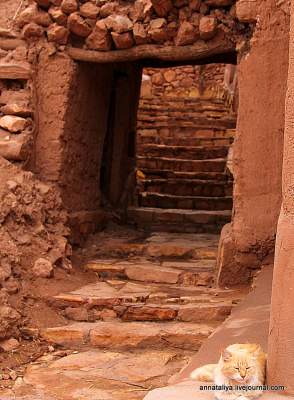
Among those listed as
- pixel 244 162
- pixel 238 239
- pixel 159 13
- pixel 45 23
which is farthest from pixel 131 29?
pixel 238 239

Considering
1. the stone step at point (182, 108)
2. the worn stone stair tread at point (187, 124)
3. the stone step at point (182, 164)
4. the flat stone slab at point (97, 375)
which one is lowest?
the flat stone slab at point (97, 375)

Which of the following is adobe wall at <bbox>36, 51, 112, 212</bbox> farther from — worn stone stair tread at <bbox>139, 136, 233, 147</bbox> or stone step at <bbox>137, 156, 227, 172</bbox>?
worn stone stair tread at <bbox>139, 136, 233, 147</bbox>

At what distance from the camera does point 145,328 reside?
394 centimetres

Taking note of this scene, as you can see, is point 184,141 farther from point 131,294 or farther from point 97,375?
point 97,375

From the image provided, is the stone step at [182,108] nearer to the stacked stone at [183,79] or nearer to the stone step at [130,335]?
the stacked stone at [183,79]

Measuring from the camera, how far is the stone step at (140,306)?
4074mm

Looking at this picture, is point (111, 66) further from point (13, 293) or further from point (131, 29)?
point (13, 293)

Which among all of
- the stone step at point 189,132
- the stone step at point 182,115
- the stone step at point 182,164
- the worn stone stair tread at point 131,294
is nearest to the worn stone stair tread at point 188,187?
the stone step at point 182,164

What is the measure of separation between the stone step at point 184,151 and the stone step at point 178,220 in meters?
3.13

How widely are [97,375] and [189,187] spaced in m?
6.12

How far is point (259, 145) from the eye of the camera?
4.33 meters

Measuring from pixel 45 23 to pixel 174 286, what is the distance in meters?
2.50

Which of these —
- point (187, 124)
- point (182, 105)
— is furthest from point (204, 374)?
point (182, 105)

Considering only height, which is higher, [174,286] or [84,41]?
[84,41]
